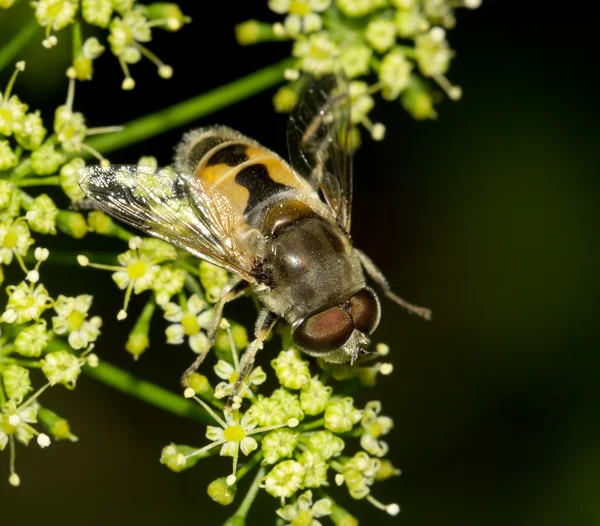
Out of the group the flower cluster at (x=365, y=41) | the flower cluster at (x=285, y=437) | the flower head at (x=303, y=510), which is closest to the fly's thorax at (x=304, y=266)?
the flower cluster at (x=285, y=437)

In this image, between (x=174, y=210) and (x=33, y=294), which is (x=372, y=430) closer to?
(x=174, y=210)

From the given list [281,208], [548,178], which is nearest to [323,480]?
[281,208]

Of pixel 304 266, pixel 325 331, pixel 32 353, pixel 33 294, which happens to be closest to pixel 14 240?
pixel 33 294

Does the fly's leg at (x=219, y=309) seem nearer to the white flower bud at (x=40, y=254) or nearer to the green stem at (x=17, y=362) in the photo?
the green stem at (x=17, y=362)

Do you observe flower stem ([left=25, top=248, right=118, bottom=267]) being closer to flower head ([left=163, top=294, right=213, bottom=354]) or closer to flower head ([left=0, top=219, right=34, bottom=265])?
flower head ([left=0, top=219, right=34, bottom=265])

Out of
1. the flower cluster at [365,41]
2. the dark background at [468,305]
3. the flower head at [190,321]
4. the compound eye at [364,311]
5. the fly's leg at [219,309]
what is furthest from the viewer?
the dark background at [468,305]

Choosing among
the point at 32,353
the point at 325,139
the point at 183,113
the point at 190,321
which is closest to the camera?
the point at 32,353
